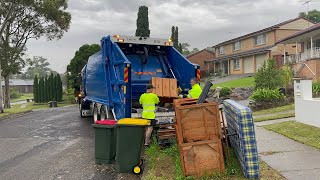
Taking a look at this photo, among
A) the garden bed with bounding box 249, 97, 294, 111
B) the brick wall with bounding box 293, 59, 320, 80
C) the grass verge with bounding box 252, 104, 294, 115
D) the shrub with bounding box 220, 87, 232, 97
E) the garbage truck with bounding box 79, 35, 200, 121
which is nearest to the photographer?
the garbage truck with bounding box 79, 35, 200, 121

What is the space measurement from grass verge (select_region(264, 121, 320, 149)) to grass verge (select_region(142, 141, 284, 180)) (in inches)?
86.6

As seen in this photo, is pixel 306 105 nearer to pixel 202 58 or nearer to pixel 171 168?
pixel 171 168

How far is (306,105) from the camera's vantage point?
9.83 m

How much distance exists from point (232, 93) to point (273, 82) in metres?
3.90

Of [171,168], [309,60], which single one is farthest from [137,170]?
[309,60]

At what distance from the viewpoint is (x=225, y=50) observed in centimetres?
4722

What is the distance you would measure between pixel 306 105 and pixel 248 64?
98.5 ft

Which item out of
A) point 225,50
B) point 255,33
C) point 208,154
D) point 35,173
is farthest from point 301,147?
point 225,50

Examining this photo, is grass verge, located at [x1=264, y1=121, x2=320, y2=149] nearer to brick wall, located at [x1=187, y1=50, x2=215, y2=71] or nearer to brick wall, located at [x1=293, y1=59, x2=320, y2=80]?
brick wall, located at [x1=293, y1=59, x2=320, y2=80]

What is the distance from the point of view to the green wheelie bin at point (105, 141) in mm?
6938

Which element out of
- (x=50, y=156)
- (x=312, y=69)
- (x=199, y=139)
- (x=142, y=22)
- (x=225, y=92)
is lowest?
(x=50, y=156)

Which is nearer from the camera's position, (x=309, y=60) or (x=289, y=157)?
(x=289, y=157)

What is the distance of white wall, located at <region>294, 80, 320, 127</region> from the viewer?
30.7 ft

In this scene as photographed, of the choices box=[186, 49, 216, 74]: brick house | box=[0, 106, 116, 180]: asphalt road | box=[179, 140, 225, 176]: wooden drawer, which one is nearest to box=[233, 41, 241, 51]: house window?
box=[186, 49, 216, 74]: brick house
